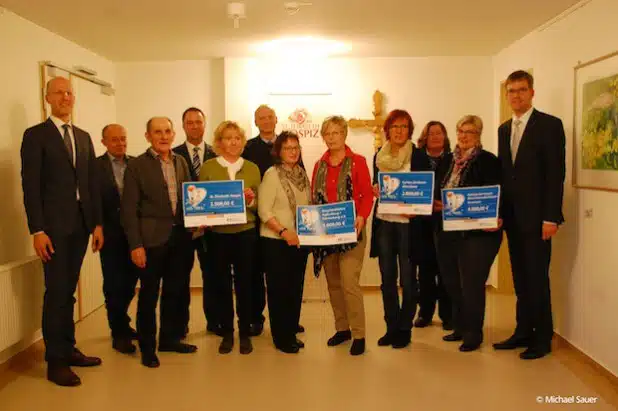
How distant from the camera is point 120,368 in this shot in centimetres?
344

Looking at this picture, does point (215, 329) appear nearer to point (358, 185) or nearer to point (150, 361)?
point (150, 361)

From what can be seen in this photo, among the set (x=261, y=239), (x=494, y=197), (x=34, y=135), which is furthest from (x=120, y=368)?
(x=494, y=197)

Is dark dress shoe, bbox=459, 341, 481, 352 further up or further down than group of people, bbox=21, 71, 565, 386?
further down

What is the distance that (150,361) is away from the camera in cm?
344

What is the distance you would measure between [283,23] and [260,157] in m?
1.01

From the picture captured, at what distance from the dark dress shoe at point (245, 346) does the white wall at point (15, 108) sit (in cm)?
155

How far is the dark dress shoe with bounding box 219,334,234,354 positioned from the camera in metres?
3.67

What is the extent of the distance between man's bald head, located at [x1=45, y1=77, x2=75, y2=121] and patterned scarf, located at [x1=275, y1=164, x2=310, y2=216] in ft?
4.15

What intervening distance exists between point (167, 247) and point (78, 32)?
6.53 feet

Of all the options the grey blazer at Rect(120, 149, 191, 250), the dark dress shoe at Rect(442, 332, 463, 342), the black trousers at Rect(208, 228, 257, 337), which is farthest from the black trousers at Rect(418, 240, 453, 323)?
the grey blazer at Rect(120, 149, 191, 250)

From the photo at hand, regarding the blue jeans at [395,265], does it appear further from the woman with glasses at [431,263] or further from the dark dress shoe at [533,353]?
the dark dress shoe at [533,353]

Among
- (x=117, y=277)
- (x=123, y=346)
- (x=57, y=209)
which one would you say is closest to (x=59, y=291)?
(x=57, y=209)

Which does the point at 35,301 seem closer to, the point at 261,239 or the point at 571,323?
the point at 261,239

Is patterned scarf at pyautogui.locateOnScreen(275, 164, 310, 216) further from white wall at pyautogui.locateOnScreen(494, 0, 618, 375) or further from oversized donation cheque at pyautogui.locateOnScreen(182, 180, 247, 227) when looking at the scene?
white wall at pyautogui.locateOnScreen(494, 0, 618, 375)
